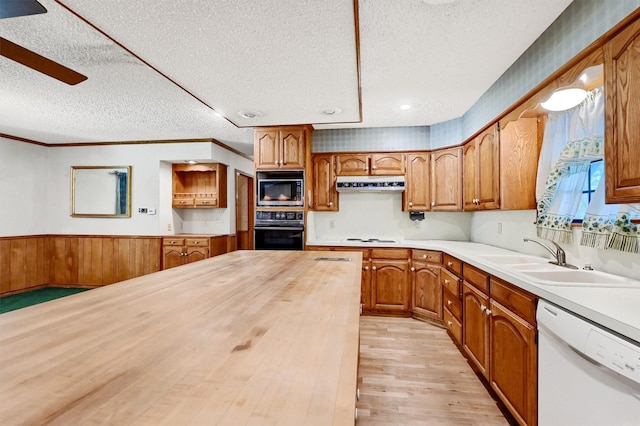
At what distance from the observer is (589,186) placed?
191 cm

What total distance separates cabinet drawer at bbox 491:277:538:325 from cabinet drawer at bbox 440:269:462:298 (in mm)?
759

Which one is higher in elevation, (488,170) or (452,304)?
(488,170)

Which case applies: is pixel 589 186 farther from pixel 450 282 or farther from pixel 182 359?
pixel 182 359

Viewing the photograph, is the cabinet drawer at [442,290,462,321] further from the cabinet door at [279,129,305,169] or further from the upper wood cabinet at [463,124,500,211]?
the cabinet door at [279,129,305,169]

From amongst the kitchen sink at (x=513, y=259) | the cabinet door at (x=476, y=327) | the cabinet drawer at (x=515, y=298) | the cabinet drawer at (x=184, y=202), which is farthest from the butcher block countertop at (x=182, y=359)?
the cabinet drawer at (x=184, y=202)

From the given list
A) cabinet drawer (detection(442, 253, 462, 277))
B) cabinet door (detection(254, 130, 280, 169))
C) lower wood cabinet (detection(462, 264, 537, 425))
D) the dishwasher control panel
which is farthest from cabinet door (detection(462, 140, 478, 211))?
cabinet door (detection(254, 130, 280, 169))

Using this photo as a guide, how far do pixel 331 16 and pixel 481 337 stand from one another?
236 centimetres

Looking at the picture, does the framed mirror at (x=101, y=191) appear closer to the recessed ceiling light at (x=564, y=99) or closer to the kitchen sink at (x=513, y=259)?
the kitchen sink at (x=513, y=259)

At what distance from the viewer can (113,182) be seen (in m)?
4.95

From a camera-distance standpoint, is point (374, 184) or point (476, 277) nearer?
point (476, 277)

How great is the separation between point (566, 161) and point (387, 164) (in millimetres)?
2069

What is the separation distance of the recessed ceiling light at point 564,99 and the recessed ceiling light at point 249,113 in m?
2.57

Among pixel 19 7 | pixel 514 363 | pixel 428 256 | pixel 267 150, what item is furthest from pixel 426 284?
pixel 19 7

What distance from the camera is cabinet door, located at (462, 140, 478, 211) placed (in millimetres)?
3073
